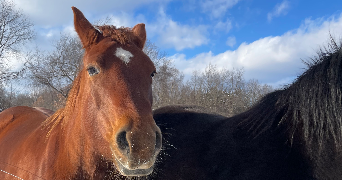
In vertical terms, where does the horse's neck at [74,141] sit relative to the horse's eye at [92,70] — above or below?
below

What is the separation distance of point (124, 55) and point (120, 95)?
16.7 inches

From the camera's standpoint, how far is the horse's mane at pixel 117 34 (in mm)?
2300

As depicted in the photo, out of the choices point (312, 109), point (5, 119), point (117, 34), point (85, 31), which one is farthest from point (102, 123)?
point (5, 119)

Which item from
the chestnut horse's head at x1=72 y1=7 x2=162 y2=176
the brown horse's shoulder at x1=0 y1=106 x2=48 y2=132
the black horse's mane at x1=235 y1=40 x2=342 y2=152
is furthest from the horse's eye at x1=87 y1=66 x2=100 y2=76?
the brown horse's shoulder at x1=0 y1=106 x2=48 y2=132

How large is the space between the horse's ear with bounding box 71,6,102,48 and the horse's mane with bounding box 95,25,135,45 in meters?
0.09

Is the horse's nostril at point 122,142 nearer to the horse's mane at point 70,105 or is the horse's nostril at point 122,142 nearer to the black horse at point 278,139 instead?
the black horse at point 278,139

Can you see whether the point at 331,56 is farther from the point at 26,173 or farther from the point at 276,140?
the point at 26,173

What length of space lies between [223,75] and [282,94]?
28910 millimetres

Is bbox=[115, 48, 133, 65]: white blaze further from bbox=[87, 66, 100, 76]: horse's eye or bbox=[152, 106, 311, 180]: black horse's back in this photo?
bbox=[152, 106, 311, 180]: black horse's back

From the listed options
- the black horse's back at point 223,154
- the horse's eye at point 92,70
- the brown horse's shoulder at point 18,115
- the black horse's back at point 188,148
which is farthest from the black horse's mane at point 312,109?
the brown horse's shoulder at point 18,115

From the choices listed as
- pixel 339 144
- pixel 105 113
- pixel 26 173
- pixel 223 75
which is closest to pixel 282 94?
pixel 339 144

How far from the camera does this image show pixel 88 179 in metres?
2.27

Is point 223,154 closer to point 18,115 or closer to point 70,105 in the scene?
point 70,105

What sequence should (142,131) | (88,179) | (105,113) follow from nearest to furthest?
(142,131) → (105,113) → (88,179)
